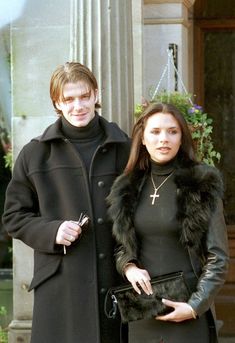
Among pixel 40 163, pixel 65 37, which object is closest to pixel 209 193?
pixel 40 163

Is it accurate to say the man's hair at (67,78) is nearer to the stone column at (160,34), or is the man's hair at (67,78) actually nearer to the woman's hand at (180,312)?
the woman's hand at (180,312)

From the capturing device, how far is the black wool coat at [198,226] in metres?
4.39

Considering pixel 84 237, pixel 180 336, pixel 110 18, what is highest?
pixel 110 18

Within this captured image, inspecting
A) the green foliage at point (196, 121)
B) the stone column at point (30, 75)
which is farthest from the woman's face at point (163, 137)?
the stone column at point (30, 75)

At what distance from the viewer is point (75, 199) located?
480cm

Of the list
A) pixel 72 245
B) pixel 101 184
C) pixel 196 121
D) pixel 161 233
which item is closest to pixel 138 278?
pixel 161 233

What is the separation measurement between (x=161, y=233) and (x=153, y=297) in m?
0.28

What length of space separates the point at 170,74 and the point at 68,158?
2.46 m

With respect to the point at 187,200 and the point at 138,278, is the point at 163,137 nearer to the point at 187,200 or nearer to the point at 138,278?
the point at 187,200

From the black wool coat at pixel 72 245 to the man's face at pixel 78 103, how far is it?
0.40 feet

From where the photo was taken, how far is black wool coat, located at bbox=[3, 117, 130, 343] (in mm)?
4797

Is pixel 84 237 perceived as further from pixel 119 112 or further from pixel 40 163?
pixel 119 112

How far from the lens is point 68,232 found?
4.66 meters

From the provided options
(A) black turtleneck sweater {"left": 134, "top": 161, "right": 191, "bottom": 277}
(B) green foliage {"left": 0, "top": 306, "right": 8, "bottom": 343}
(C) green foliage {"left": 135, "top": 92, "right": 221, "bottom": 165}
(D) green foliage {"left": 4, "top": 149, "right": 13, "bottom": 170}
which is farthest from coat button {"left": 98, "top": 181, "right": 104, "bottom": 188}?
(B) green foliage {"left": 0, "top": 306, "right": 8, "bottom": 343}
